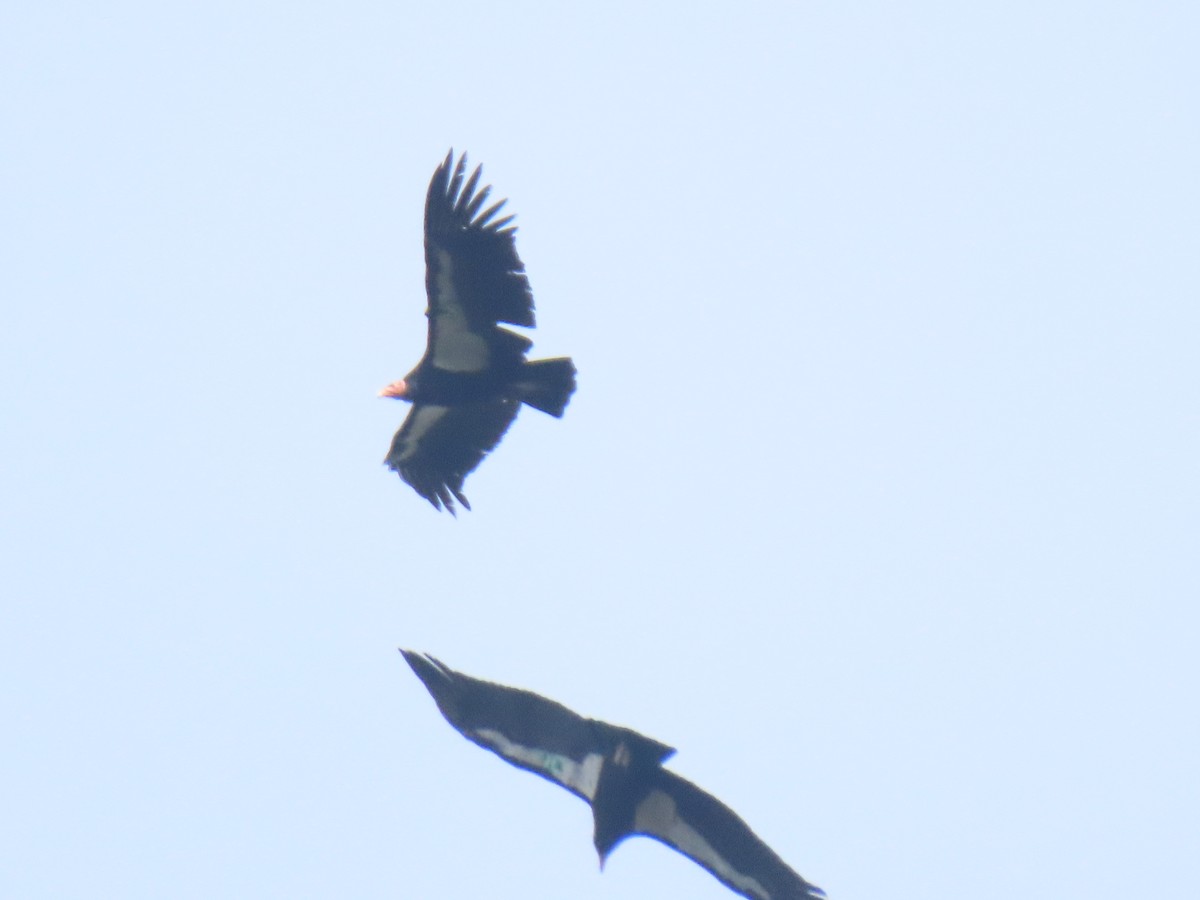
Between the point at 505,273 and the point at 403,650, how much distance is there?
13.0ft

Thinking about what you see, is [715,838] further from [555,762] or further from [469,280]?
[469,280]

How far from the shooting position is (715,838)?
400 inches

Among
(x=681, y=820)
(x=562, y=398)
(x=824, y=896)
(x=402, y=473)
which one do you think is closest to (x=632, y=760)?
(x=681, y=820)

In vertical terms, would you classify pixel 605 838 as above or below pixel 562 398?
below

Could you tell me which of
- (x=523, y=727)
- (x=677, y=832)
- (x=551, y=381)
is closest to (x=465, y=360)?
(x=551, y=381)

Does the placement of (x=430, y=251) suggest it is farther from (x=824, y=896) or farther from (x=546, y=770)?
(x=824, y=896)

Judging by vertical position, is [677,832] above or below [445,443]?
below

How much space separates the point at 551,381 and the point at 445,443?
146 centimetres

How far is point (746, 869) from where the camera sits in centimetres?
1004

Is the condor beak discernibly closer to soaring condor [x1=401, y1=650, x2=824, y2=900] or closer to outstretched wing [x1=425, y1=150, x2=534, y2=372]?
outstretched wing [x1=425, y1=150, x2=534, y2=372]

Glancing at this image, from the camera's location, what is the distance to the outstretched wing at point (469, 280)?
1345cm

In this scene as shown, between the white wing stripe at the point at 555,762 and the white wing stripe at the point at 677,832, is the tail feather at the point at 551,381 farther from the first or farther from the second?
the white wing stripe at the point at 677,832

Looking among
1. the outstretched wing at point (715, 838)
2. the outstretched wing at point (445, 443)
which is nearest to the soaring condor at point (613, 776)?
the outstretched wing at point (715, 838)

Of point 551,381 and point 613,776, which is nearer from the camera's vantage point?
point 613,776
